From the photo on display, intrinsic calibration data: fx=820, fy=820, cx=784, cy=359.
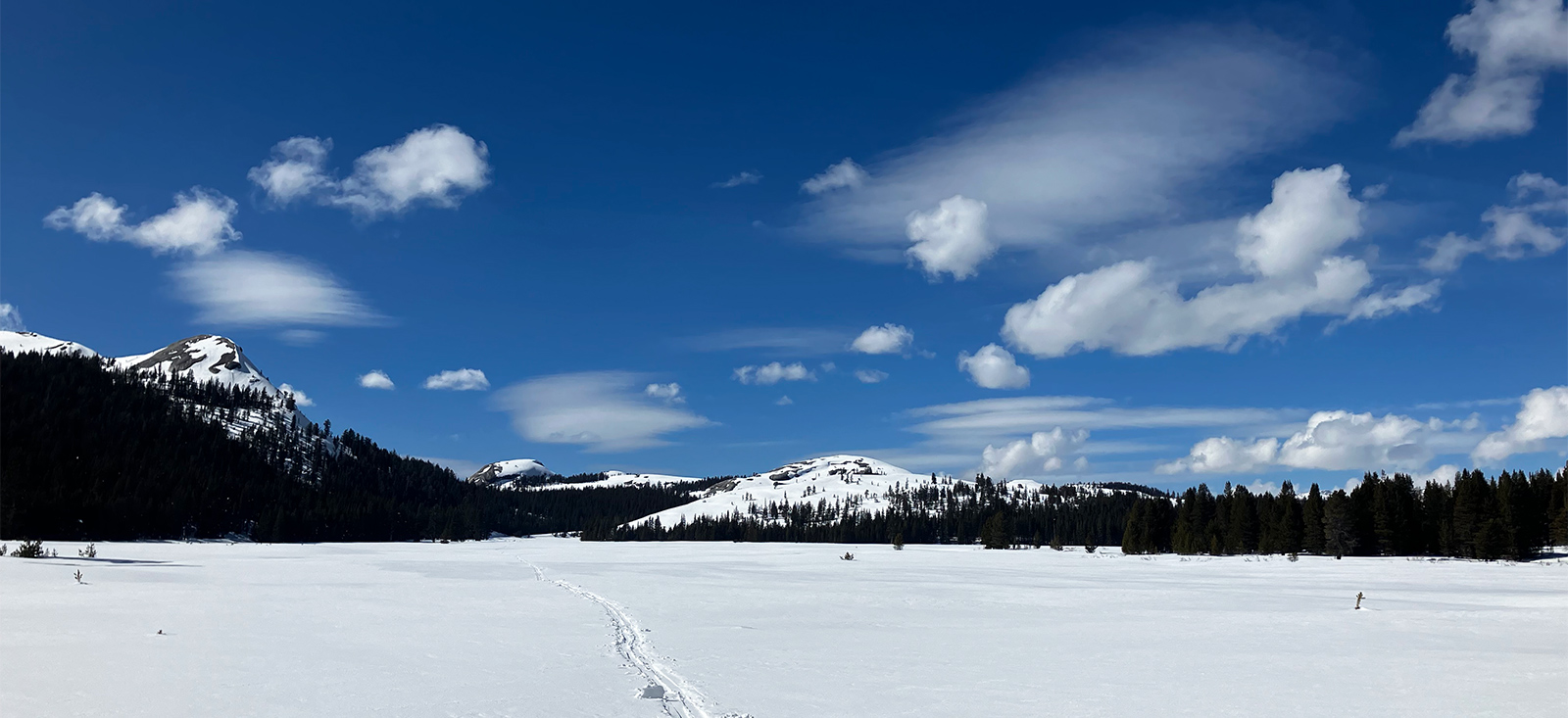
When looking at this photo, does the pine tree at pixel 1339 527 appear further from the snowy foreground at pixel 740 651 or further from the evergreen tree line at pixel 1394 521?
the snowy foreground at pixel 740 651

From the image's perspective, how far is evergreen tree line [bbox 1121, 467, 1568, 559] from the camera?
88188 mm

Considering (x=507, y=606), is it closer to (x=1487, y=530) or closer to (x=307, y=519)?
(x=1487, y=530)

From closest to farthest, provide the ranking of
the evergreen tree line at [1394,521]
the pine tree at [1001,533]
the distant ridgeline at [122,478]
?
1. the evergreen tree line at [1394,521]
2. the distant ridgeline at [122,478]
3. the pine tree at [1001,533]

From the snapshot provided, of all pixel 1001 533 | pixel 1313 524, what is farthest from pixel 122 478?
pixel 1313 524

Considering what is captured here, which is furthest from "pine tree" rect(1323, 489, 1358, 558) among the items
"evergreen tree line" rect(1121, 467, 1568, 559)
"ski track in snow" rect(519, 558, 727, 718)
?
"ski track in snow" rect(519, 558, 727, 718)

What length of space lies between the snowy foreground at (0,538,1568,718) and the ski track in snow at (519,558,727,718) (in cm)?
10

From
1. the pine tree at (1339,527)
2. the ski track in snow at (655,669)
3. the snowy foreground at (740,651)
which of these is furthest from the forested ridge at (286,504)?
the ski track in snow at (655,669)

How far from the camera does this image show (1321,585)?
5134 cm

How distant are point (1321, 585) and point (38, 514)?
141643mm

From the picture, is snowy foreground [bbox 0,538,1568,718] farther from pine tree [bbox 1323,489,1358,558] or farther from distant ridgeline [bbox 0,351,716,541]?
distant ridgeline [bbox 0,351,716,541]

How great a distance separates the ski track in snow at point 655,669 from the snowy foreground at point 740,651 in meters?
0.10

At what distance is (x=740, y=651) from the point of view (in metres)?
21.8

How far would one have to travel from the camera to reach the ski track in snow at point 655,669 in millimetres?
14591

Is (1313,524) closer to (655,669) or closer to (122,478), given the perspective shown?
(655,669)
